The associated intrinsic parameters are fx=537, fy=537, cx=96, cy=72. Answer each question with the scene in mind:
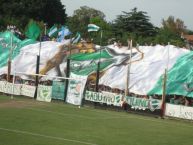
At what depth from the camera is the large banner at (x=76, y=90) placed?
35.9m

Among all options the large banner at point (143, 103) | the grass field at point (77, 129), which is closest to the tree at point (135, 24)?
the large banner at point (143, 103)

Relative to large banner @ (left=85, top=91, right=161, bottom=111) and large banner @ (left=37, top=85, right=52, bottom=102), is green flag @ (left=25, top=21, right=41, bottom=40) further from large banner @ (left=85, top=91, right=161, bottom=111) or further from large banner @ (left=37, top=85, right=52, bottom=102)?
large banner @ (left=85, top=91, right=161, bottom=111)

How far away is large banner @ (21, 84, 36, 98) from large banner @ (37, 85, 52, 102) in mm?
685

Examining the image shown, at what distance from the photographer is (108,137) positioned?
1995 cm

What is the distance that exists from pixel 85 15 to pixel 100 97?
94924 millimetres

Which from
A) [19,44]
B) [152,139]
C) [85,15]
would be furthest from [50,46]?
[85,15]

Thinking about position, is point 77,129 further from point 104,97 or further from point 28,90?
point 28,90

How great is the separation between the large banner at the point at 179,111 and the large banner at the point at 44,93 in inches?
377

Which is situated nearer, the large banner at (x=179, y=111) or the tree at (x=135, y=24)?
the large banner at (x=179, y=111)

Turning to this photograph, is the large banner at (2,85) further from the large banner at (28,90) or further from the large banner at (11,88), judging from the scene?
the large banner at (28,90)

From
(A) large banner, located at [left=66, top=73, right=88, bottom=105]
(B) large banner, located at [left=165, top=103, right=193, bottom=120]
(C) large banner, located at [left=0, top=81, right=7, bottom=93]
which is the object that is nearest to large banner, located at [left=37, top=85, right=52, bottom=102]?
(A) large banner, located at [left=66, top=73, right=88, bottom=105]

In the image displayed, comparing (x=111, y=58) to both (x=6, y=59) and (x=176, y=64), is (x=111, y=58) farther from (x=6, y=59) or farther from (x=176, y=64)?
(x=6, y=59)

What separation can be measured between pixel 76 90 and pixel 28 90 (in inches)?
193

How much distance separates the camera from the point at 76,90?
119 ft
